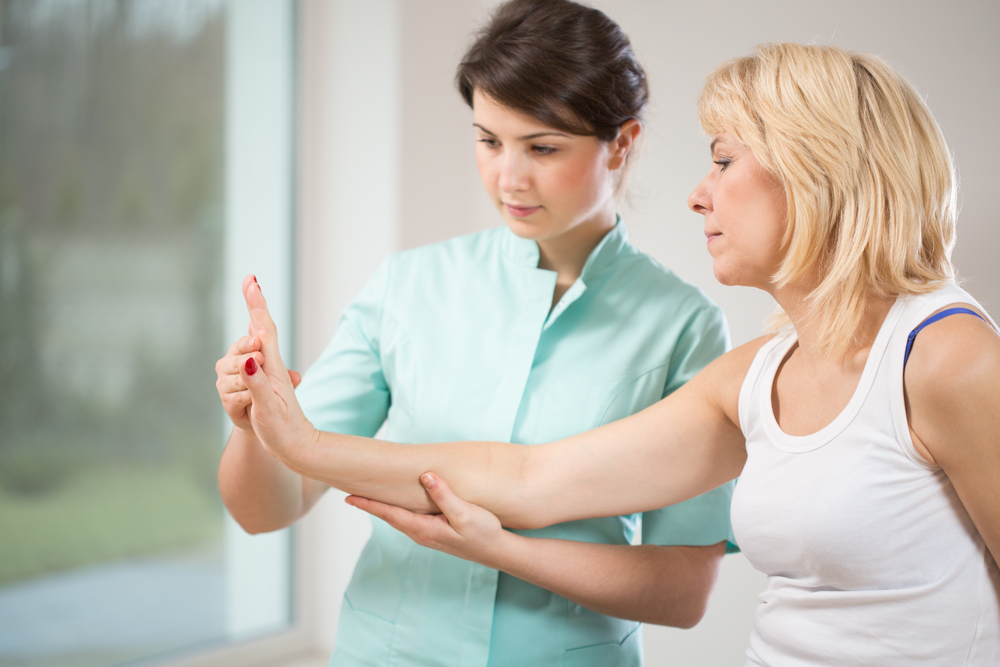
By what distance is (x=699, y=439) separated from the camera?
1.10 m

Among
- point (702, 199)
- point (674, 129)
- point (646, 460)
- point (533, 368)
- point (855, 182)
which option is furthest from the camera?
point (674, 129)

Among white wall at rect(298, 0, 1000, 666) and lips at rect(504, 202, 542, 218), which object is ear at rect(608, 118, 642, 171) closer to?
lips at rect(504, 202, 542, 218)

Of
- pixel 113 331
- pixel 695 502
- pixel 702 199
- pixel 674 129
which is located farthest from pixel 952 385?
pixel 113 331

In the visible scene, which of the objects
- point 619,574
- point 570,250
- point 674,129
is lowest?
point 619,574

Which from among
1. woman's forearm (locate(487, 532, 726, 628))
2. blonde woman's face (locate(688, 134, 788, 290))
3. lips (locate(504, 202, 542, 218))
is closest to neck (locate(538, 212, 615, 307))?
lips (locate(504, 202, 542, 218))

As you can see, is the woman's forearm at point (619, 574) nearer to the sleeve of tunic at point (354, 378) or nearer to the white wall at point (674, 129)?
the sleeve of tunic at point (354, 378)

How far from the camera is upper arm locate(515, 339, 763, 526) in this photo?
110cm

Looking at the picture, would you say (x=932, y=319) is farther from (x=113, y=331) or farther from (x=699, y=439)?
(x=113, y=331)

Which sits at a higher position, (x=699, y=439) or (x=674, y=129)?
(x=674, y=129)

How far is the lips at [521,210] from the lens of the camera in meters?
1.20

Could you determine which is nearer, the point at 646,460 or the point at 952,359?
the point at 952,359

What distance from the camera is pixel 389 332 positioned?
1.28 m

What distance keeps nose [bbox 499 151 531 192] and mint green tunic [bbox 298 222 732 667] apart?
0.51 ft

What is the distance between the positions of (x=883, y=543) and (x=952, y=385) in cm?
19
